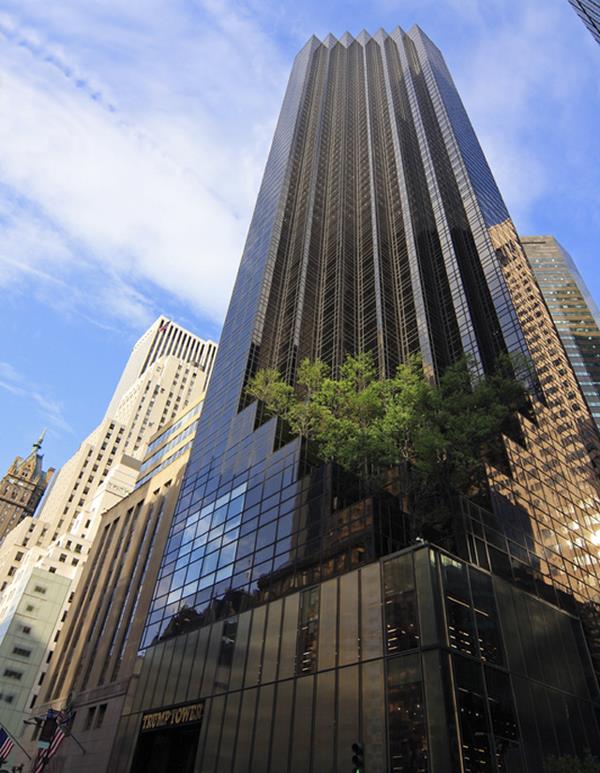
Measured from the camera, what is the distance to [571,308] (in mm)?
137750

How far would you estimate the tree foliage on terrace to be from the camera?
30688mm

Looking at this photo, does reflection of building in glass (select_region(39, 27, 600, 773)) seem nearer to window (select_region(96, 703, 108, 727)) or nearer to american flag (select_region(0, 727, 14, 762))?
window (select_region(96, 703, 108, 727))

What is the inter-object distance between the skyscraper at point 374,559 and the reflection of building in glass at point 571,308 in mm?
58749

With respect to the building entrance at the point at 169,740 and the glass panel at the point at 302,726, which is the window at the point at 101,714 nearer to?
the building entrance at the point at 169,740

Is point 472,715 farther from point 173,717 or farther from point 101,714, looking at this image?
point 101,714

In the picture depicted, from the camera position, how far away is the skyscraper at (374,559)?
23.7m

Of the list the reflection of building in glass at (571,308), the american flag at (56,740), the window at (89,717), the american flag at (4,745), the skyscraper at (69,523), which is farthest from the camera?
the reflection of building in glass at (571,308)

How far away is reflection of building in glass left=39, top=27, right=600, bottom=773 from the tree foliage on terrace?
1782 millimetres

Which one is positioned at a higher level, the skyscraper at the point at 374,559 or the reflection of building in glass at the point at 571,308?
the reflection of building in glass at the point at 571,308

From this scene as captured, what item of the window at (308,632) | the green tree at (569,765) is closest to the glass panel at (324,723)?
the window at (308,632)

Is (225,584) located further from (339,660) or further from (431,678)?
(431,678)

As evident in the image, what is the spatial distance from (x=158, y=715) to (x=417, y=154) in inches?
3239

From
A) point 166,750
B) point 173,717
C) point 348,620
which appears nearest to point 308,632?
point 348,620

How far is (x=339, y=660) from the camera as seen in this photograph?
25.6 m
